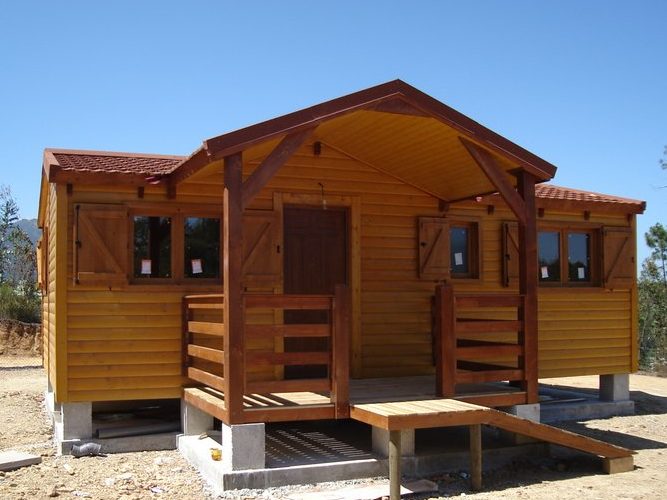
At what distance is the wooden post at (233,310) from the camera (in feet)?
21.6

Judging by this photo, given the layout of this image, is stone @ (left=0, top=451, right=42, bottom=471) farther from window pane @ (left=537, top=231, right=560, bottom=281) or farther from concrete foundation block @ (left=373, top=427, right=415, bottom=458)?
window pane @ (left=537, top=231, right=560, bottom=281)

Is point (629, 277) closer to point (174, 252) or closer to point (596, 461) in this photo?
point (596, 461)

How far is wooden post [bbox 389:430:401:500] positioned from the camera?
6297mm

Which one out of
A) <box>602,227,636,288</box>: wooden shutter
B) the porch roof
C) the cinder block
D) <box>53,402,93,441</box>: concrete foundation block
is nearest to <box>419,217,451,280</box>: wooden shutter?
the porch roof

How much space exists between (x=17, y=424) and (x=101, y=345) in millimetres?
2857

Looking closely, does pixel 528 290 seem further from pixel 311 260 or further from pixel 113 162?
pixel 113 162

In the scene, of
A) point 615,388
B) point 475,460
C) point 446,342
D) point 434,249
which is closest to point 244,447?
point 475,460

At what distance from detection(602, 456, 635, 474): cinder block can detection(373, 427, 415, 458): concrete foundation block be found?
6.39 feet

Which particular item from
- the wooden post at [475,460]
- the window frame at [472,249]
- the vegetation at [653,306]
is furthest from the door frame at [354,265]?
the vegetation at [653,306]

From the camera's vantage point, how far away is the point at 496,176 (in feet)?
25.4

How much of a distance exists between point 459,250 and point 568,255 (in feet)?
5.97

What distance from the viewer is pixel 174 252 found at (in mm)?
8688

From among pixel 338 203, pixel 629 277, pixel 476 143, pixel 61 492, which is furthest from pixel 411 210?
pixel 61 492

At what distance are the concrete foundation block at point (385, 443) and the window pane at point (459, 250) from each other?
11.6 feet
